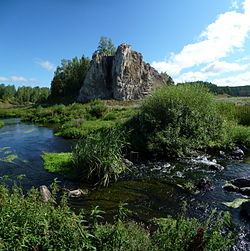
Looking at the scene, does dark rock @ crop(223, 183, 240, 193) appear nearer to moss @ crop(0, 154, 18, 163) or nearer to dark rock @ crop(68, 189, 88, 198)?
dark rock @ crop(68, 189, 88, 198)

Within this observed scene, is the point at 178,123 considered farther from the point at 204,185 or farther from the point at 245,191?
the point at 245,191

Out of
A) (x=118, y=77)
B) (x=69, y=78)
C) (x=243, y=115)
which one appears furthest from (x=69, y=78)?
(x=243, y=115)

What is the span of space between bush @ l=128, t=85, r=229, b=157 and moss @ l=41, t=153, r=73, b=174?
19.0 feet

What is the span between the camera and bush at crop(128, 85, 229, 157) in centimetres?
1585

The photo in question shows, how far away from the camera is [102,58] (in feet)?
280

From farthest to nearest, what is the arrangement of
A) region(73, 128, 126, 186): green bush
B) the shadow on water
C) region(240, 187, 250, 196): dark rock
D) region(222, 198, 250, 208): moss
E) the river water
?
1. the shadow on water
2. region(73, 128, 126, 186): green bush
3. region(240, 187, 250, 196): dark rock
4. region(222, 198, 250, 208): moss
5. the river water

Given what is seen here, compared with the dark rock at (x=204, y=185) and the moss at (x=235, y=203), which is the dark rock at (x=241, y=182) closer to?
the dark rock at (x=204, y=185)

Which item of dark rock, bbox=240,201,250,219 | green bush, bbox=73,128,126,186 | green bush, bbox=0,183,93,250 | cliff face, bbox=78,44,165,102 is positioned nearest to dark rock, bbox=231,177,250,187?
dark rock, bbox=240,201,250,219

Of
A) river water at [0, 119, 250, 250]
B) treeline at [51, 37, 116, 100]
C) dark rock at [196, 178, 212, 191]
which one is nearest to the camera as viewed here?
river water at [0, 119, 250, 250]

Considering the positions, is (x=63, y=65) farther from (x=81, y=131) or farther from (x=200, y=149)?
(x=200, y=149)

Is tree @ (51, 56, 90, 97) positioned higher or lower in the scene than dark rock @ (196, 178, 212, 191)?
higher

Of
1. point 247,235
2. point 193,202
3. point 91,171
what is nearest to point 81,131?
point 91,171

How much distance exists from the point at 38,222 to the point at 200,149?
16.6m

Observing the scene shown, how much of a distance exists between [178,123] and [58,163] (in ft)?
33.1
